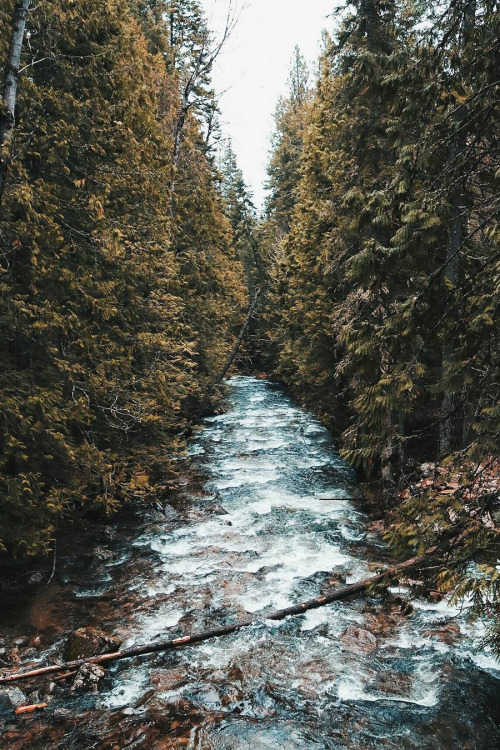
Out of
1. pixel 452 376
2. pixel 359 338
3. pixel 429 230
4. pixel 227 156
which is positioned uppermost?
pixel 227 156

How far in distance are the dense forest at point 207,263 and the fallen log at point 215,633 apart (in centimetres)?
77

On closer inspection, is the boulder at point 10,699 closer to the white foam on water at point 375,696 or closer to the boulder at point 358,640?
the white foam on water at point 375,696

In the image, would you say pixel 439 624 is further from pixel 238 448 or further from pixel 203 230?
pixel 203 230

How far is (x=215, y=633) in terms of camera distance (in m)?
7.65

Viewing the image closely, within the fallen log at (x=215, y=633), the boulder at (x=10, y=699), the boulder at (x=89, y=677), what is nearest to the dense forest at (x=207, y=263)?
the fallen log at (x=215, y=633)

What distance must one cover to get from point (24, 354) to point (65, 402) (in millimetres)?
1125

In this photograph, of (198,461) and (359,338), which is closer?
(359,338)

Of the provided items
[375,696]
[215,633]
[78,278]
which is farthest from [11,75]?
[375,696]

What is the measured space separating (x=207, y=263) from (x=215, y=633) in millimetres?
16089

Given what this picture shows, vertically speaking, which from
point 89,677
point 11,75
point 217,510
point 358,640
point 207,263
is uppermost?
point 11,75

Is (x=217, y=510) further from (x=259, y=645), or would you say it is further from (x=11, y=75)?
(x=11, y=75)

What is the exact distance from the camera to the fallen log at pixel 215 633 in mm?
5770

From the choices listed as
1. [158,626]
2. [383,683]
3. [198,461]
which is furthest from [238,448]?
[383,683]

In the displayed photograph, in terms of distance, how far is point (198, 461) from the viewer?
59.3 feet
